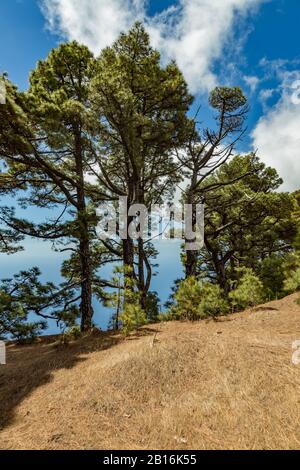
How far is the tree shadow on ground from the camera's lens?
15.8ft

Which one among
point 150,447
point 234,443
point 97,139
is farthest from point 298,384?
point 97,139

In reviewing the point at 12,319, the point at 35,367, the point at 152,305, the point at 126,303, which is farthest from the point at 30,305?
the point at 152,305

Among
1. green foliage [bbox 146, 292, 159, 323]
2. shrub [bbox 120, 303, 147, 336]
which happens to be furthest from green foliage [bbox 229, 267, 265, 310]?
green foliage [bbox 146, 292, 159, 323]

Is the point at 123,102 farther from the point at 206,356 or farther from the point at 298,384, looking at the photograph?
the point at 298,384

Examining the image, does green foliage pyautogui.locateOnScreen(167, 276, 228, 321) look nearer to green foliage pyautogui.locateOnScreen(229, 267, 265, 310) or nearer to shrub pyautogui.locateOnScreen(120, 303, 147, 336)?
green foliage pyautogui.locateOnScreen(229, 267, 265, 310)

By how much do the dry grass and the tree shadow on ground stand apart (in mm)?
35

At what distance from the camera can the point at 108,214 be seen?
1421 centimetres

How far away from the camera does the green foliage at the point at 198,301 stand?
7816 mm

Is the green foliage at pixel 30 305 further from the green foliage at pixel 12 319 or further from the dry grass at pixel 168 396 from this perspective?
the dry grass at pixel 168 396

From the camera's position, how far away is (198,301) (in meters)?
8.02

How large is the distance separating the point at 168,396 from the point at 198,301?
4.33 m

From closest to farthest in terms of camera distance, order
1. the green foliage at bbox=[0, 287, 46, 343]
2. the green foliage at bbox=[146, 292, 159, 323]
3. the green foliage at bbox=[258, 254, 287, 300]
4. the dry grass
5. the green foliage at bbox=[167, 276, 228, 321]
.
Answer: the dry grass, the green foliage at bbox=[0, 287, 46, 343], the green foliage at bbox=[167, 276, 228, 321], the green foliage at bbox=[258, 254, 287, 300], the green foliage at bbox=[146, 292, 159, 323]

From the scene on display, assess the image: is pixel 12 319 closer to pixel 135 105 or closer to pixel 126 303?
pixel 126 303
